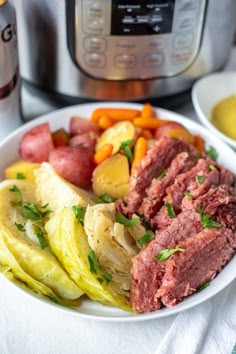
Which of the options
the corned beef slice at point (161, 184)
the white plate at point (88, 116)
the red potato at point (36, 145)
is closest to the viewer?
the white plate at point (88, 116)

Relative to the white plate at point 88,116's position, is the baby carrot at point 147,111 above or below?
above

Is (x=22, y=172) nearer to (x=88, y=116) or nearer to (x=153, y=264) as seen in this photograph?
(x=88, y=116)

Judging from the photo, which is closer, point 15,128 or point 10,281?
point 10,281

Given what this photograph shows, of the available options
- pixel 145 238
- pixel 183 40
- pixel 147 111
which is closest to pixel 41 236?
pixel 145 238

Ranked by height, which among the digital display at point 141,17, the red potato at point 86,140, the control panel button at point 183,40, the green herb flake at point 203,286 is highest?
the digital display at point 141,17

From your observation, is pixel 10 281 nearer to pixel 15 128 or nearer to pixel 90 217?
pixel 90 217

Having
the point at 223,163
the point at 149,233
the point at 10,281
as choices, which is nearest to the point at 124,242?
the point at 149,233

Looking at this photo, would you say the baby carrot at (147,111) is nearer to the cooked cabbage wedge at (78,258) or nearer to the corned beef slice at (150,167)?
the corned beef slice at (150,167)

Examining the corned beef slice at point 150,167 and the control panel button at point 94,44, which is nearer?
the corned beef slice at point 150,167

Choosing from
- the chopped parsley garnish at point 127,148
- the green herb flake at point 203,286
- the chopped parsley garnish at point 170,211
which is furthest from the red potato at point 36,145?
the green herb flake at point 203,286
